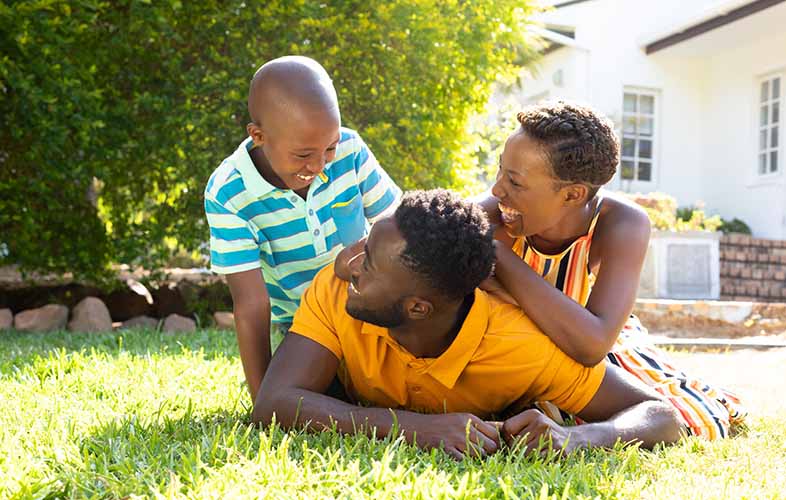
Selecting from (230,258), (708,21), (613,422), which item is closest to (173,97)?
(230,258)

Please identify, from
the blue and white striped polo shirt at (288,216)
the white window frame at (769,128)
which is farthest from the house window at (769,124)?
the blue and white striped polo shirt at (288,216)

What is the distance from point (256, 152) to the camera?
364cm

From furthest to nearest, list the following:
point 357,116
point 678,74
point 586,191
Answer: point 678,74, point 357,116, point 586,191

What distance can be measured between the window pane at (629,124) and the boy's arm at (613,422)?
11025 mm

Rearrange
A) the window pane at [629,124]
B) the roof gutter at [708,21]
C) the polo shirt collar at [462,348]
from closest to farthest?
the polo shirt collar at [462,348] → the roof gutter at [708,21] → the window pane at [629,124]

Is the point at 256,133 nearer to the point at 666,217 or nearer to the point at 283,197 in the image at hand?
the point at 283,197

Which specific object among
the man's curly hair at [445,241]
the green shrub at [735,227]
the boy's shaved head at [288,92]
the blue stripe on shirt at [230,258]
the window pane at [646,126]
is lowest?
the green shrub at [735,227]

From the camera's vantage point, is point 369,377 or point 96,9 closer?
point 369,377

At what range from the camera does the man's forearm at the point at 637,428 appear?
110 inches

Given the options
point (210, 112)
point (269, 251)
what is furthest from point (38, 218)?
Answer: point (269, 251)

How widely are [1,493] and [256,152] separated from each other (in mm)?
1863

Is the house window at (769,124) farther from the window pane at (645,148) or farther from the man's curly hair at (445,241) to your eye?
the man's curly hair at (445,241)

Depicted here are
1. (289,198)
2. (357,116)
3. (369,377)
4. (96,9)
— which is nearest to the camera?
(369,377)

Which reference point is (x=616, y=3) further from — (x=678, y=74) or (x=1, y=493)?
(x=1, y=493)
